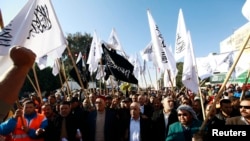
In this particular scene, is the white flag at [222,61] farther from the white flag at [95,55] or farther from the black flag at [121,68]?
the black flag at [121,68]

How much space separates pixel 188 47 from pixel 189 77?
110 centimetres

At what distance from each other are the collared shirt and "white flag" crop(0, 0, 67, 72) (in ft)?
6.20

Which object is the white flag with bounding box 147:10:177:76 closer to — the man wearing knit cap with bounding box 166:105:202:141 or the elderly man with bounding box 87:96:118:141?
the elderly man with bounding box 87:96:118:141

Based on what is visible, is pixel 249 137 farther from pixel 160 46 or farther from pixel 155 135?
pixel 160 46

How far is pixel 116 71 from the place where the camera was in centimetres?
849

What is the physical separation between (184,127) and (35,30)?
283 cm

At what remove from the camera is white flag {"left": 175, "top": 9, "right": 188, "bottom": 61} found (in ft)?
24.5

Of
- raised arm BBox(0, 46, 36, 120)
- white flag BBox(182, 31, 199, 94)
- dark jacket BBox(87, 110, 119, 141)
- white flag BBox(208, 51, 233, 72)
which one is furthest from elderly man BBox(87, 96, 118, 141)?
white flag BBox(208, 51, 233, 72)

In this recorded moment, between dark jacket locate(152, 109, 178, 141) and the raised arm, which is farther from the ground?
the raised arm

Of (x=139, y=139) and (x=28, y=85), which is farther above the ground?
(x=28, y=85)

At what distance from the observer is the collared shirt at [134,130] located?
5148 millimetres

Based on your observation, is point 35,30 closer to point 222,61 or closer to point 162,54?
point 162,54

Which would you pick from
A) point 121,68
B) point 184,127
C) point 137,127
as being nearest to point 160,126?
point 137,127

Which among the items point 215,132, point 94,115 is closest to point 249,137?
point 215,132
